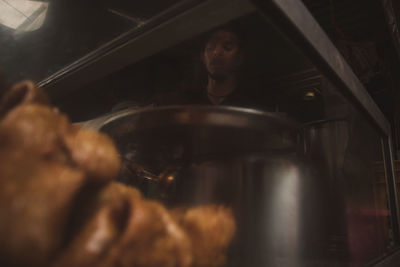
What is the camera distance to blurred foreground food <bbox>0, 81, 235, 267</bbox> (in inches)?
7.6

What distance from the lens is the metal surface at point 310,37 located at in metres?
0.46

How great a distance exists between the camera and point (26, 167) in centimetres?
21

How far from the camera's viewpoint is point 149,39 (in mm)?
368

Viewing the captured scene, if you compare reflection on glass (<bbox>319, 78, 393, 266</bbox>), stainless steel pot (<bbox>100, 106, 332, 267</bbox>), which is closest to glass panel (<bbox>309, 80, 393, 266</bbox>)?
reflection on glass (<bbox>319, 78, 393, 266</bbox>)

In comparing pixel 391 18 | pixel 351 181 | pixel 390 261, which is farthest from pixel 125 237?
pixel 391 18

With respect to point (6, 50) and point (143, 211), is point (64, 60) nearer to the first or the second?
point (6, 50)

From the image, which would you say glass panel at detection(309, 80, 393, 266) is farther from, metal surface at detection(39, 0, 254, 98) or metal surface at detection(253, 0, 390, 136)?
metal surface at detection(39, 0, 254, 98)

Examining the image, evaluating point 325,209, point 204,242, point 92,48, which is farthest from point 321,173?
point 92,48

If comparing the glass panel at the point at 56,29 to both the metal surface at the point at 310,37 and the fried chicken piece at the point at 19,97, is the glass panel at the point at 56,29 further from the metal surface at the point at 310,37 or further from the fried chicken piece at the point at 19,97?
the metal surface at the point at 310,37

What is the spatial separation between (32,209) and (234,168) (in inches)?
10.3

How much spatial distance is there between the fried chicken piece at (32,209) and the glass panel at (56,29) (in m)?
0.12

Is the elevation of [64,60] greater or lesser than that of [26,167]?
greater

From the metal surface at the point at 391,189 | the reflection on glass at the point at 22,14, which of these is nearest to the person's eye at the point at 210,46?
the reflection on glass at the point at 22,14

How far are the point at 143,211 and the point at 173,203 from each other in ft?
0.34
